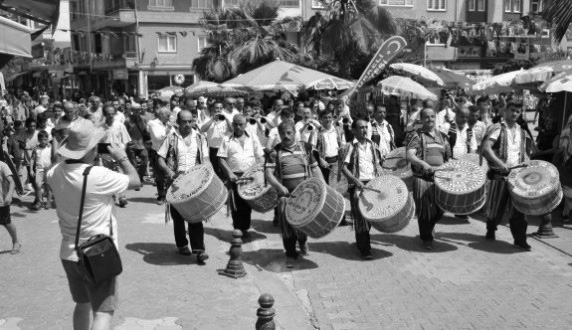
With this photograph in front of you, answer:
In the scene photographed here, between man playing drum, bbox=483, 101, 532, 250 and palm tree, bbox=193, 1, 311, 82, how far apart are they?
19.5 m

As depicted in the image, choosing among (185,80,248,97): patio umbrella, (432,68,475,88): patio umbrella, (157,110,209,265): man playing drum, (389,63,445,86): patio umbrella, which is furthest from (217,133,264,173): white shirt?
(432,68,475,88): patio umbrella

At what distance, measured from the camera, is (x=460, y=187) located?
7738 mm

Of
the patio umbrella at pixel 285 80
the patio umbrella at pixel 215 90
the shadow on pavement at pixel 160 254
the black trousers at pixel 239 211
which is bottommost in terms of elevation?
the shadow on pavement at pixel 160 254

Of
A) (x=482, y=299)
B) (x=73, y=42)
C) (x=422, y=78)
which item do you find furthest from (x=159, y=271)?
(x=73, y=42)

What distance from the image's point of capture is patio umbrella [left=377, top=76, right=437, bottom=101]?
1655 cm

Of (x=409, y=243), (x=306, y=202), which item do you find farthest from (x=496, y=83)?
(x=306, y=202)

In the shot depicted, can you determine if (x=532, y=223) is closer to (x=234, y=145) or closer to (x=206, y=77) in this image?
(x=234, y=145)

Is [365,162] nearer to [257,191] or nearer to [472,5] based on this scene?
[257,191]

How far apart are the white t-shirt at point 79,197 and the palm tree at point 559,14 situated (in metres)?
9.20

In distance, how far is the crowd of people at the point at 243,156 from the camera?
437 cm

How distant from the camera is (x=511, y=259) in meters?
7.71

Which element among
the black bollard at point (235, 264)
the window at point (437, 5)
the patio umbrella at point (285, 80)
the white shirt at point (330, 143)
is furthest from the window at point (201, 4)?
the black bollard at point (235, 264)

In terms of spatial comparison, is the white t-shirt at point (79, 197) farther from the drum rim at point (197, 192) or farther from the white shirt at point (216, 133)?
the white shirt at point (216, 133)

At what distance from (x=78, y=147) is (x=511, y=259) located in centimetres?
556
